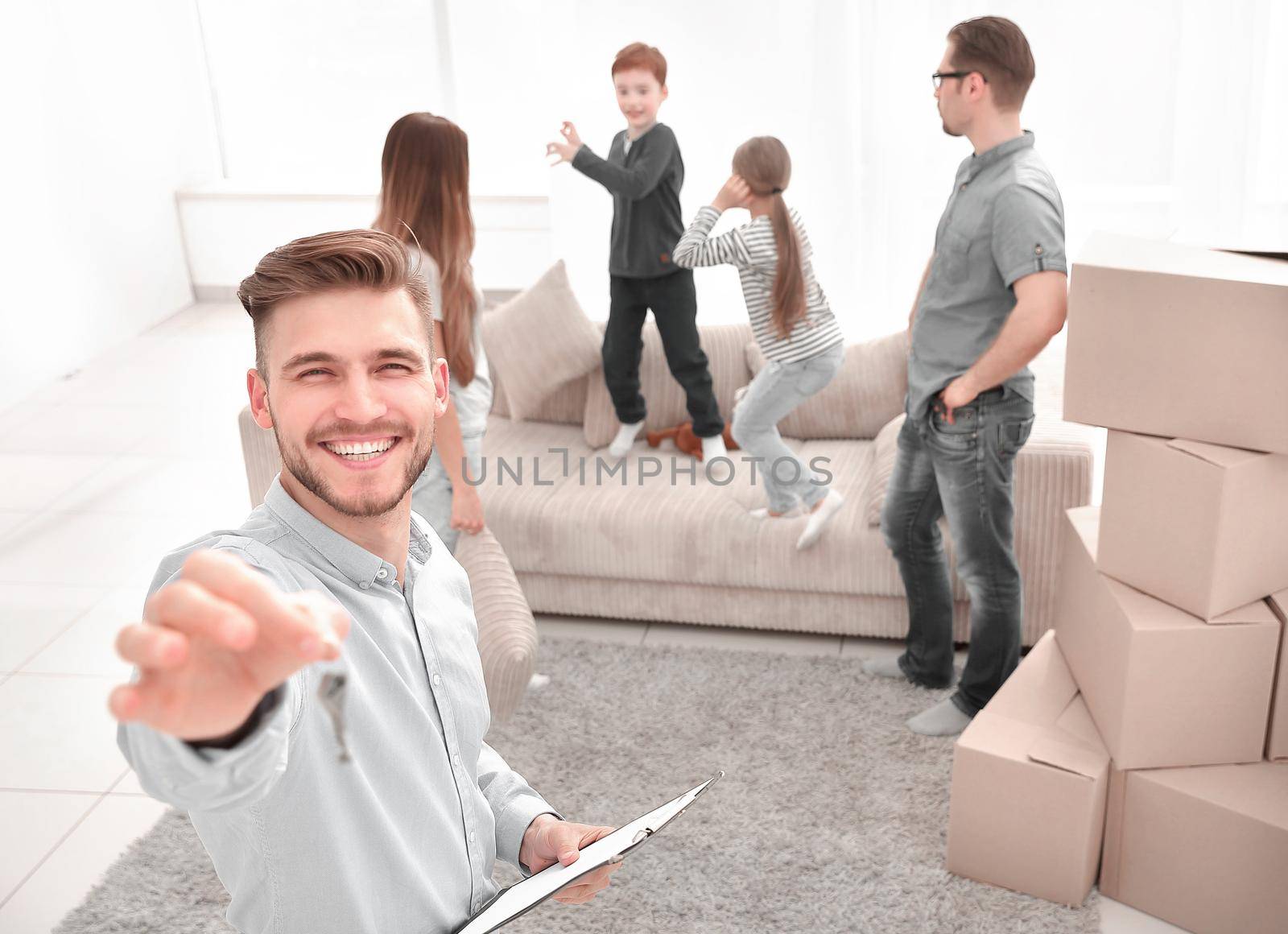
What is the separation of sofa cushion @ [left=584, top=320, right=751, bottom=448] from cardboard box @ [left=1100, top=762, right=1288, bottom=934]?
1.87 m

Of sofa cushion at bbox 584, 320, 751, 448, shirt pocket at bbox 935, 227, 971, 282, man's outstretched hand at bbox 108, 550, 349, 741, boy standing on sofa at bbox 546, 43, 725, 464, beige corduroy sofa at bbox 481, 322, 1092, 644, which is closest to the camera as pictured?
man's outstretched hand at bbox 108, 550, 349, 741

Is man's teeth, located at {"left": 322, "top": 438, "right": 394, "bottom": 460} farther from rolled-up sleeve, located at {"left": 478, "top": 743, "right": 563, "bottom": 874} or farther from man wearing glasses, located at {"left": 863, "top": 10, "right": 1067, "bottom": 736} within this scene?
man wearing glasses, located at {"left": 863, "top": 10, "right": 1067, "bottom": 736}

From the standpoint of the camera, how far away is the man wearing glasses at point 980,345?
2.53 meters

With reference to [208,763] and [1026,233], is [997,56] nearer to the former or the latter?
[1026,233]

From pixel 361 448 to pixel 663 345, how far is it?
285 centimetres

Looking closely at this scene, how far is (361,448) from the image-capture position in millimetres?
1109

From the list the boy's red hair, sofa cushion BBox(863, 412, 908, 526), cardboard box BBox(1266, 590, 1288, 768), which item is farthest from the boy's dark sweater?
cardboard box BBox(1266, 590, 1288, 768)

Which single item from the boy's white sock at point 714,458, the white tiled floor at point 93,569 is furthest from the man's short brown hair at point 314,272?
the boy's white sock at point 714,458

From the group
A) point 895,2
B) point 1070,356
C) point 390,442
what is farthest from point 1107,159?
point 390,442

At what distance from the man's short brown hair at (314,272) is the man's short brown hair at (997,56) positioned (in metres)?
1.78

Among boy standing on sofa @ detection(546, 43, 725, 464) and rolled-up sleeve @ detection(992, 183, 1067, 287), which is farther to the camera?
boy standing on sofa @ detection(546, 43, 725, 464)

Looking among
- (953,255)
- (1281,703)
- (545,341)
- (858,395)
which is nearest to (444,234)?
(953,255)

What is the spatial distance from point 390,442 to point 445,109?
6.00 m

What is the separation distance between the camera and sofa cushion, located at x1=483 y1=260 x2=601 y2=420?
3938 mm
